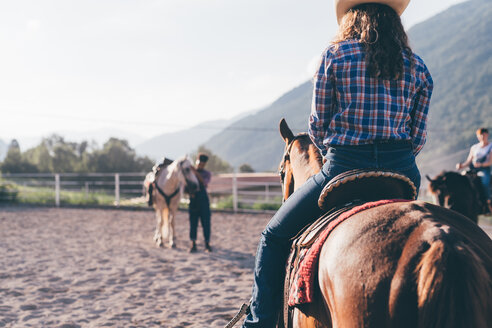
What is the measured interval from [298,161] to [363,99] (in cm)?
85

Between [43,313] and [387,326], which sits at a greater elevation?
[387,326]

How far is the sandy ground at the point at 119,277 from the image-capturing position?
189 inches

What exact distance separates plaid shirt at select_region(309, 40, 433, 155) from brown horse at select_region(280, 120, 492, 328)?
406mm

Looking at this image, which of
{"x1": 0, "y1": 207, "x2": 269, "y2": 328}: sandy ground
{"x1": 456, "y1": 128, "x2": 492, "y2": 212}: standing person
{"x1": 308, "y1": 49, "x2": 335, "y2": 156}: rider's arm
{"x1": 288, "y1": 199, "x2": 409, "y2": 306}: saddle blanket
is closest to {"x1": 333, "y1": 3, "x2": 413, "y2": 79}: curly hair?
{"x1": 308, "y1": 49, "x2": 335, "y2": 156}: rider's arm

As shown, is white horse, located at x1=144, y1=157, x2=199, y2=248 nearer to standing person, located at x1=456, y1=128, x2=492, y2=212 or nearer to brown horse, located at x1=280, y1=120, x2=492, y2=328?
standing person, located at x1=456, y1=128, x2=492, y2=212

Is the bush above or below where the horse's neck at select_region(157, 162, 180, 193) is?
below

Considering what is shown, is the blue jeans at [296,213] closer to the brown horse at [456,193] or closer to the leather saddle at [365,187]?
the leather saddle at [365,187]

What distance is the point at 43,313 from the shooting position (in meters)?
4.91

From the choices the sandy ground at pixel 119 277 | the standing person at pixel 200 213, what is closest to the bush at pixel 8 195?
the sandy ground at pixel 119 277

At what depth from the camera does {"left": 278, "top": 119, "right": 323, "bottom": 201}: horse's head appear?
104 inches

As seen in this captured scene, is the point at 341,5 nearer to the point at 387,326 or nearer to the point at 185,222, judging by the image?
the point at 387,326

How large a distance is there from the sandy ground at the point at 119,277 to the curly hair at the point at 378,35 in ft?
11.0

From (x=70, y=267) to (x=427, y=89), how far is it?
265 inches

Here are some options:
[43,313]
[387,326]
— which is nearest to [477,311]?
[387,326]
